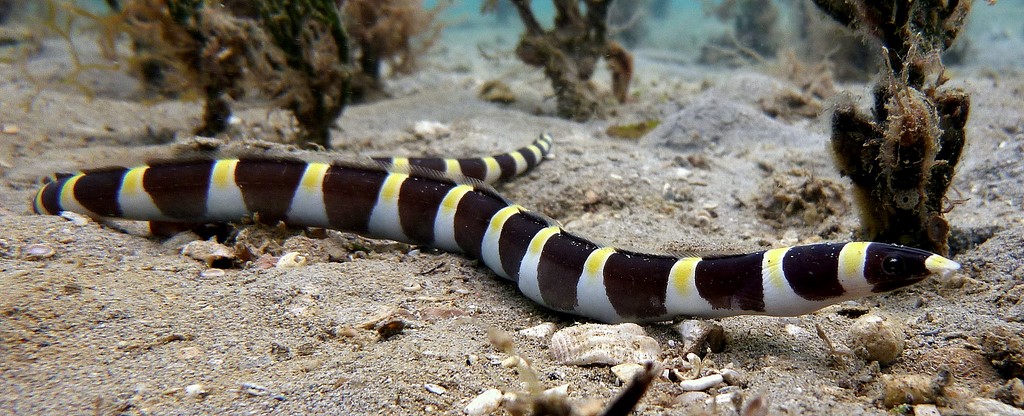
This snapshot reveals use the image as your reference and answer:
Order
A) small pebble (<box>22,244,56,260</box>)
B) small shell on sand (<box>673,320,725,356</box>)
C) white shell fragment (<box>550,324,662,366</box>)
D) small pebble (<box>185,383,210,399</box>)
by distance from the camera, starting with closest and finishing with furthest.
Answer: small pebble (<box>185,383,210,399</box>) < white shell fragment (<box>550,324,662,366</box>) < small shell on sand (<box>673,320,725,356</box>) < small pebble (<box>22,244,56,260</box>)

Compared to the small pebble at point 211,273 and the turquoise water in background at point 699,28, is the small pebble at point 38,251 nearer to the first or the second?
the small pebble at point 211,273

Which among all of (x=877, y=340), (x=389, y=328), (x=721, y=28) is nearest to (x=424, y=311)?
(x=389, y=328)

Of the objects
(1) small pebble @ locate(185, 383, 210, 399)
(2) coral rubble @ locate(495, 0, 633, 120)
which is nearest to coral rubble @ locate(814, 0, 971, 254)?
(1) small pebble @ locate(185, 383, 210, 399)

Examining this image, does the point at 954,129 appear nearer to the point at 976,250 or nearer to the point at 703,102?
the point at 976,250

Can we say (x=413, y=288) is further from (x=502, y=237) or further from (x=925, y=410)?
(x=925, y=410)

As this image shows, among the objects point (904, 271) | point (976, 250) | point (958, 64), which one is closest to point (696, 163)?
point (976, 250)

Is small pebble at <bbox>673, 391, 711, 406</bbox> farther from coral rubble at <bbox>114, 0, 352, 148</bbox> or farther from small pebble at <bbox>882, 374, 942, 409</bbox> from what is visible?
coral rubble at <bbox>114, 0, 352, 148</bbox>
